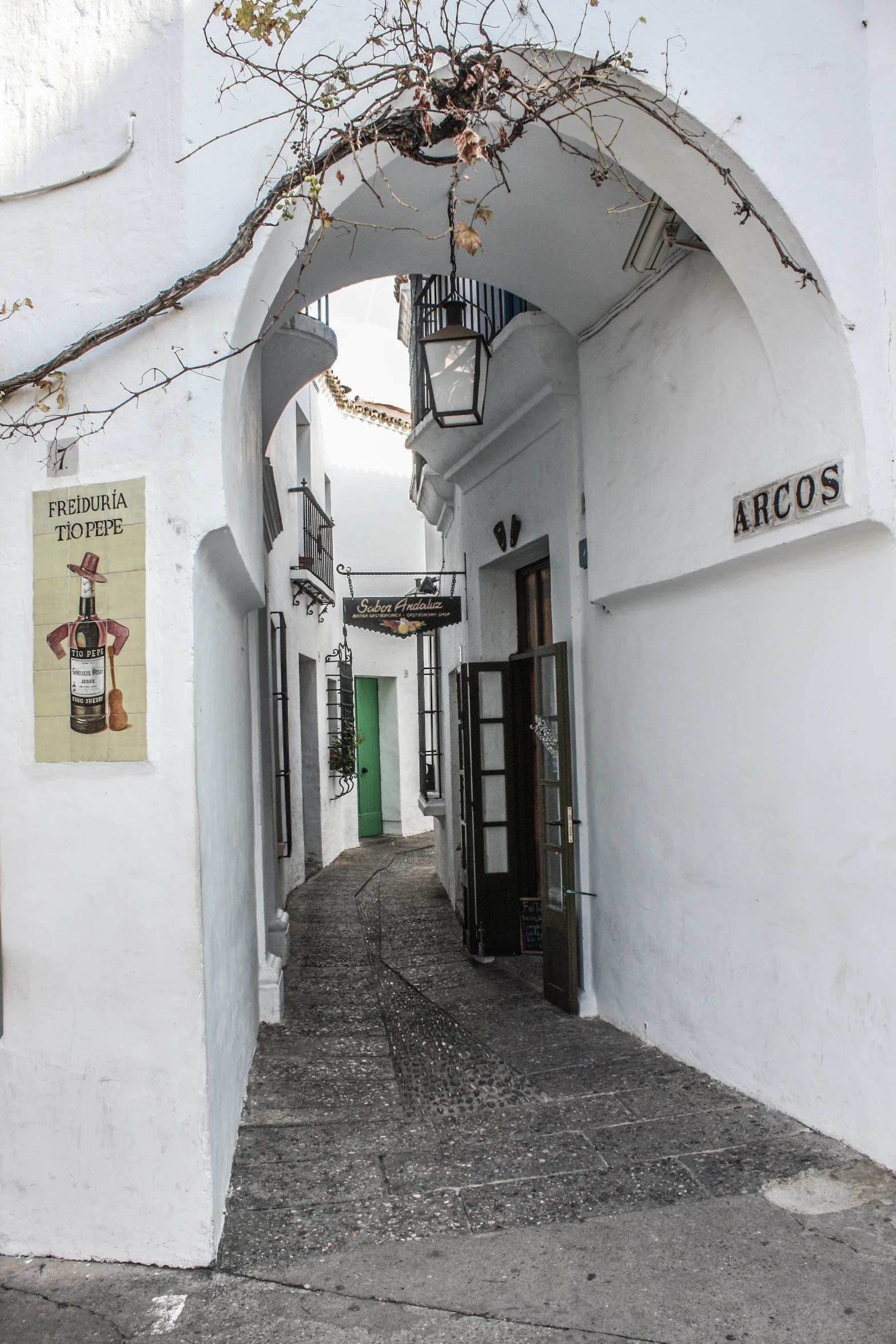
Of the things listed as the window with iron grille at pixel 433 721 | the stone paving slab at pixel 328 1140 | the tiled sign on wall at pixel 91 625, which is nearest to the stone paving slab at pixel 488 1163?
the stone paving slab at pixel 328 1140

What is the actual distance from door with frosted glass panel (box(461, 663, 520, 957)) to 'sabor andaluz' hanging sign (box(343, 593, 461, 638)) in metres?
1.28

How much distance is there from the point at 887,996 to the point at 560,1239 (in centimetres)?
147

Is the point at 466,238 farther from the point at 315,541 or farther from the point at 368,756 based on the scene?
the point at 368,756

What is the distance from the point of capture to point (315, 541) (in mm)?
13625

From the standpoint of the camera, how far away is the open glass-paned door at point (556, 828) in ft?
20.4

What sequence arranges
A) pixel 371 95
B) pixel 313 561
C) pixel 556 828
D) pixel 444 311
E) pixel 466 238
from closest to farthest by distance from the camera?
pixel 466 238
pixel 371 95
pixel 556 828
pixel 444 311
pixel 313 561

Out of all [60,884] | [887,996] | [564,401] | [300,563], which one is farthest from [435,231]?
[300,563]

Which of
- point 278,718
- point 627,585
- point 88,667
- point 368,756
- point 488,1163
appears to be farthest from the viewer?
point 368,756

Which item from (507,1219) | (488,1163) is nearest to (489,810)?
(488,1163)

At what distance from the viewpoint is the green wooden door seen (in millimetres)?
17391

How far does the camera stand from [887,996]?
3.80m

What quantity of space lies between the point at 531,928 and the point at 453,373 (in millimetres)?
4309

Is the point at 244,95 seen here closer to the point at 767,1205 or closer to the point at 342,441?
the point at 767,1205

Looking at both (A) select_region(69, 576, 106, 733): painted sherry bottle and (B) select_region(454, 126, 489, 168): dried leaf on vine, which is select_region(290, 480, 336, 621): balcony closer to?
(A) select_region(69, 576, 106, 733): painted sherry bottle
